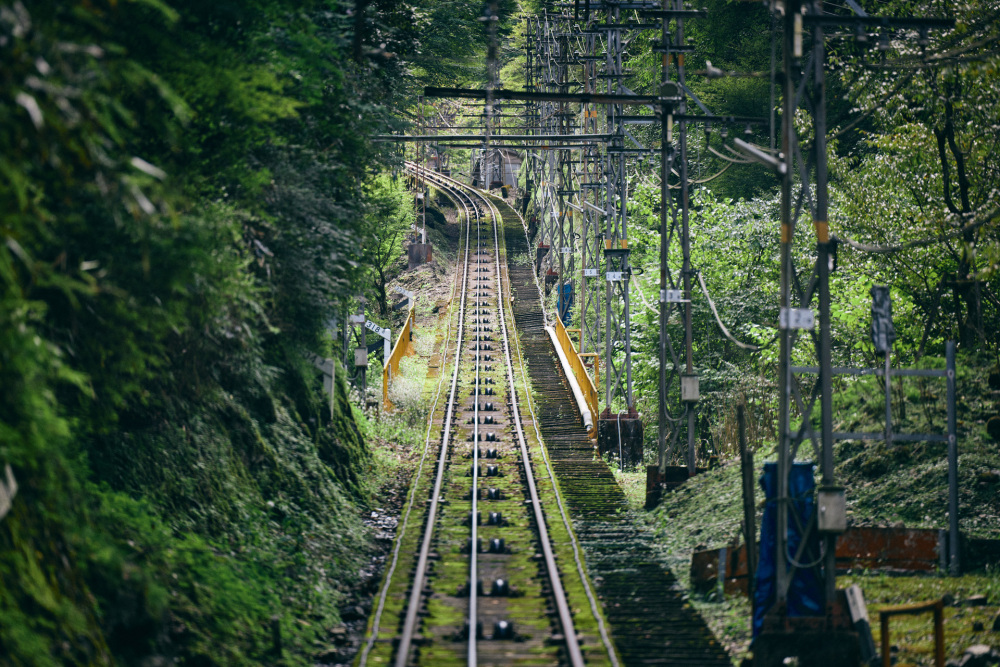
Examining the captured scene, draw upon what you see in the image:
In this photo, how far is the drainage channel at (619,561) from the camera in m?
10.0

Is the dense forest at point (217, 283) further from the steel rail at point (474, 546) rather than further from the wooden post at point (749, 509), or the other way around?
the wooden post at point (749, 509)

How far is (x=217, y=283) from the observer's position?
9.00m

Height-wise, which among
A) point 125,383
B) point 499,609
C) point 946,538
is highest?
point 125,383

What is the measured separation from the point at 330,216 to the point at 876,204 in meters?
10.8

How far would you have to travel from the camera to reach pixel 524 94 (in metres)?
11.0

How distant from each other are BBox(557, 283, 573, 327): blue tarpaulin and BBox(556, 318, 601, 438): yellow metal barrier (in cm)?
475

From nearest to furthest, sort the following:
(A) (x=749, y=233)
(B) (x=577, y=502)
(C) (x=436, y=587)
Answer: (C) (x=436, y=587) → (B) (x=577, y=502) → (A) (x=749, y=233)

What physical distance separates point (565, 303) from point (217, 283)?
2885 cm

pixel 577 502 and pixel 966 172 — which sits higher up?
pixel 966 172

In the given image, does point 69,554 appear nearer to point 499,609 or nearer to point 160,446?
point 160,446

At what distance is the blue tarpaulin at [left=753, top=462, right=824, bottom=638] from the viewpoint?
384 inches

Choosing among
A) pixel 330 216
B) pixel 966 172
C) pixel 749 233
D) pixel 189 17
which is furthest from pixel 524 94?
pixel 749 233

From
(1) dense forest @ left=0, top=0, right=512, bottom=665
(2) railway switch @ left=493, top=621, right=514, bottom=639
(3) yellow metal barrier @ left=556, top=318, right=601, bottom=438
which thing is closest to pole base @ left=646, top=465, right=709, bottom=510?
(1) dense forest @ left=0, top=0, right=512, bottom=665

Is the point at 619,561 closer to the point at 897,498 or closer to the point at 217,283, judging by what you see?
the point at 897,498
